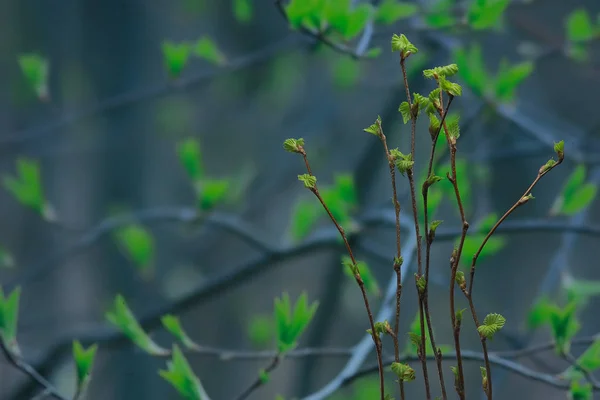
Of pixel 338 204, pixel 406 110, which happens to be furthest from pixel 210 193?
pixel 406 110

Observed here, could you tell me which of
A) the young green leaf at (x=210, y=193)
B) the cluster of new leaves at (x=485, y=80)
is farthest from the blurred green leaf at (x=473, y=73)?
the young green leaf at (x=210, y=193)

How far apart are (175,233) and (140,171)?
158 millimetres

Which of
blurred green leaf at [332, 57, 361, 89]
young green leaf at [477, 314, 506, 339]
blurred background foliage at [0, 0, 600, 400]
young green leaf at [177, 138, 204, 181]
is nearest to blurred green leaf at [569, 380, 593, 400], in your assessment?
young green leaf at [477, 314, 506, 339]

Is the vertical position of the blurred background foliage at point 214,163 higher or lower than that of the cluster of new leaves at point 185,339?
higher

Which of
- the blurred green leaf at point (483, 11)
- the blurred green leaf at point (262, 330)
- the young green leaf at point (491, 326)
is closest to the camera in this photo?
the young green leaf at point (491, 326)

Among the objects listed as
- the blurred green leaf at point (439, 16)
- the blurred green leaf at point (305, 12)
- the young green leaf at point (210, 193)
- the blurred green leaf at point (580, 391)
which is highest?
the blurred green leaf at point (439, 16)

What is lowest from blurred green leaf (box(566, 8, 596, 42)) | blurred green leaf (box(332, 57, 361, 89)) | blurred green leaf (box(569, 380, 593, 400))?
blurred green leaf (box(569, 380, 593, 400))

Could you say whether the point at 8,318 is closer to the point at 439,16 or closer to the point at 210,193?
the point at 210,193

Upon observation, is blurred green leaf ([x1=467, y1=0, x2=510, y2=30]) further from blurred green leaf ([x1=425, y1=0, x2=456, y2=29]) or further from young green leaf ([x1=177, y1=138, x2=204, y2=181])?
young green leaf ([x1=177, y1=138, x2=204, y2=181])

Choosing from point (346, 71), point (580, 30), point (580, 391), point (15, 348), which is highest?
point (346, 71)

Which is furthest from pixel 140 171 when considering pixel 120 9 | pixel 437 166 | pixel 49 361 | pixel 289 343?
pixel 289 343

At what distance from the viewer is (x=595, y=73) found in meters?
1.21

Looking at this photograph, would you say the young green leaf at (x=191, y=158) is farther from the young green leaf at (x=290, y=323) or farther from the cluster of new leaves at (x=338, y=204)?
the young green leaf at (x=290, y=323)

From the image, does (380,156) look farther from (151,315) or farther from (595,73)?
(595,73)
